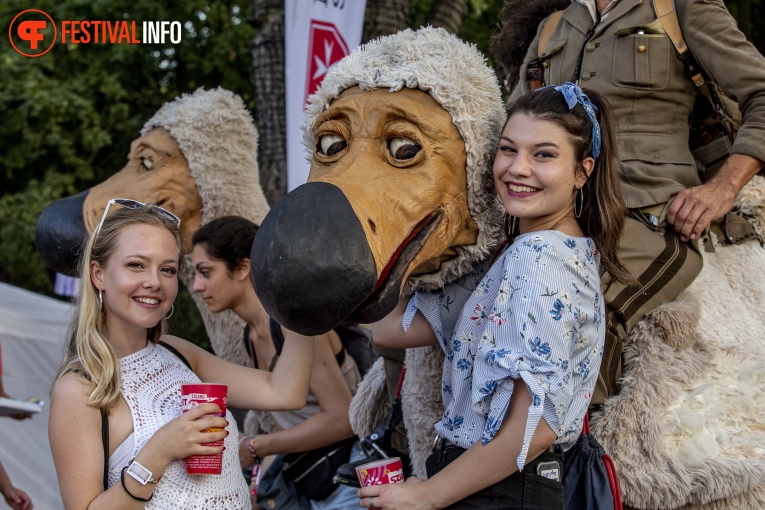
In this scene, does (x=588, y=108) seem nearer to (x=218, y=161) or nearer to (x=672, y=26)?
(x=672, y=26)

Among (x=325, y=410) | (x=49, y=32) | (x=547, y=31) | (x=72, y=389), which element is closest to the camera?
(x=72, y=389)

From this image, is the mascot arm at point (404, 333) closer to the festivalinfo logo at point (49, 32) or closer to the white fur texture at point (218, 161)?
the white fur texture at point (218, 161)

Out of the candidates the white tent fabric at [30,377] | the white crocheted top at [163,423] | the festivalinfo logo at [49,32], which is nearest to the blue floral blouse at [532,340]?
the white crocheted top at [163,423]

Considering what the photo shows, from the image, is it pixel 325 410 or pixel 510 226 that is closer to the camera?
pixel 510 226

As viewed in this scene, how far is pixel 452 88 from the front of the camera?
2215mm

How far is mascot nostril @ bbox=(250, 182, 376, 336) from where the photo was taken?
1864mm

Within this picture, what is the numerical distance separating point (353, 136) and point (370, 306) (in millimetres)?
479

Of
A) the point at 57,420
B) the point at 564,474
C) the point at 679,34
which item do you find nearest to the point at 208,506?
the point at 57,420

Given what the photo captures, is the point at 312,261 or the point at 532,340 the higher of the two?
the point at 312,261

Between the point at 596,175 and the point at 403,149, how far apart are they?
1.66 ft

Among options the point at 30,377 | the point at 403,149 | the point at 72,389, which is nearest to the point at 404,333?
the point at 403,149

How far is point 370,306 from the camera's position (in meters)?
2.04

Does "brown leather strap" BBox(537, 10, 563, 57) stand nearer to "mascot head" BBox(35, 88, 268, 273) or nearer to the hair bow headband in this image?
the hair bow headband

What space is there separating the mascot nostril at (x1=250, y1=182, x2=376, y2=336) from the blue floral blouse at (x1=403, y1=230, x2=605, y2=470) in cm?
31
